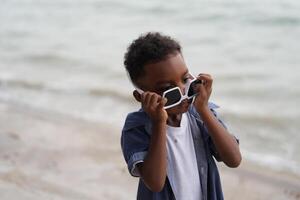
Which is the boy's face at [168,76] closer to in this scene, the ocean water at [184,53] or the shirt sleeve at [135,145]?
the shirt sleeve at [135,145]

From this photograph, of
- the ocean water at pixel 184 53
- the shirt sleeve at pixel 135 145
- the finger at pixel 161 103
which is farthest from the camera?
the ocean water at pixel 184 53

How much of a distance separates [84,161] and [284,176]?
1.52 meters

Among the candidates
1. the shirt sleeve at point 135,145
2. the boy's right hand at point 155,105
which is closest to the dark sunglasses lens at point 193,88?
the boy's right hand at point 155,105

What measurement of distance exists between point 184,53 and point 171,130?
7.12 m

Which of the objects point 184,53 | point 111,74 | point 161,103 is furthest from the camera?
point 184,53

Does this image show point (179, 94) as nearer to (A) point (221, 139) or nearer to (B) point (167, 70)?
(B) point (167, 70)

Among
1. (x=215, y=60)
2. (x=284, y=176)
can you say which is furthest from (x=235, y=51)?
(x=284, y=176)

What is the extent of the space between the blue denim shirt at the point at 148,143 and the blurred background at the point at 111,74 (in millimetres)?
1927

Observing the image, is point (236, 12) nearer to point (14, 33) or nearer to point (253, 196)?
→ point (14, 33)

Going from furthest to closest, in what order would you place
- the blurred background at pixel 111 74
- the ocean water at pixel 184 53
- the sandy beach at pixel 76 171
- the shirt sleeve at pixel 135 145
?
the ocean water at pixel 184 53, the blurred background at pixel 111 74, the sandy beach at pixel 76 171, the shirt sleeve at pixel 135 145

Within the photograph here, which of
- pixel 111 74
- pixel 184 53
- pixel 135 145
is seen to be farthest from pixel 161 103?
pixel 184 53

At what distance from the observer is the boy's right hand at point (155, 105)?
1.74m

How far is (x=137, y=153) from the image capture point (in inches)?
73.4

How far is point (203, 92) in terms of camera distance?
6.02ft
